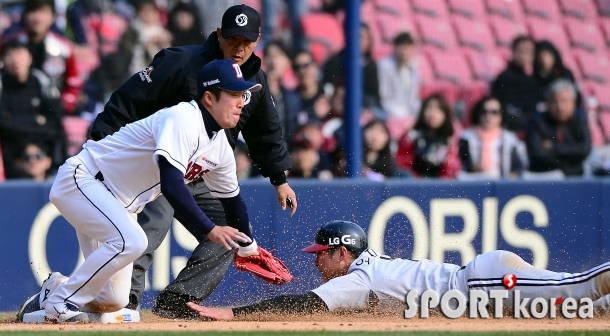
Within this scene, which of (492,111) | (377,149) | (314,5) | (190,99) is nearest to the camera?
(190,99)

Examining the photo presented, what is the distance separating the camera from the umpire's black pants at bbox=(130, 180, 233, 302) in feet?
19.4

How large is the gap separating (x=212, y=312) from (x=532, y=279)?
1.88m

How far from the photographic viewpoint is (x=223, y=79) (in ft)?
16.1

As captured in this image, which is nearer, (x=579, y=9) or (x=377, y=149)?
(x=377, y=149)

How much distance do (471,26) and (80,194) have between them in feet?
19.6

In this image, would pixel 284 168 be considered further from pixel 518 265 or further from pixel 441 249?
pixel 441 249

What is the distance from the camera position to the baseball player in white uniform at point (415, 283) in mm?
5449

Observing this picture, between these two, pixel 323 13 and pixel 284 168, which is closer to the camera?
pixel 284 168

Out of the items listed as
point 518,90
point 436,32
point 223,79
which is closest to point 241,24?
point 223,79

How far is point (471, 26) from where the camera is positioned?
993cm

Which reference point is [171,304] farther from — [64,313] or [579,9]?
[579,9]

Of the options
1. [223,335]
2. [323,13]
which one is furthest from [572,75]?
[223,335]

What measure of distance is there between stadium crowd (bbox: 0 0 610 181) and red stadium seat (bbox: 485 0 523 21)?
1.3 inches

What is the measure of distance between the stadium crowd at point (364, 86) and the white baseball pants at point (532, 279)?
287 centimetres
